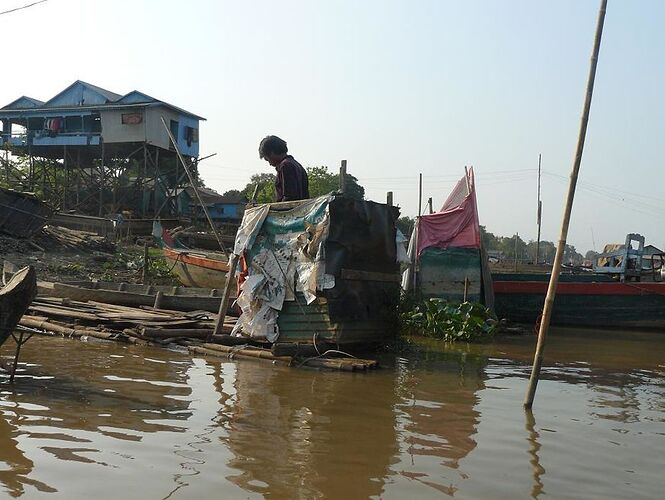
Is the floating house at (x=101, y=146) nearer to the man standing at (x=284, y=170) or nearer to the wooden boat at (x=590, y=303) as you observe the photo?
the wooden boat at (x=590, y=303)

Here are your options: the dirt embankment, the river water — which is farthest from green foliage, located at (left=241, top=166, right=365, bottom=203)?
the river water

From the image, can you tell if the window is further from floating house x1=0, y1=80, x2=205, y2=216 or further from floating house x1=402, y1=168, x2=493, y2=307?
floating house x1=402, y1=168, x2=493, y2=307

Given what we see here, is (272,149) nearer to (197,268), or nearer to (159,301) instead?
(159,301)

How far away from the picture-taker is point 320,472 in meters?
3.59

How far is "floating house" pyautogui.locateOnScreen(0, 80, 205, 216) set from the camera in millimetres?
30781

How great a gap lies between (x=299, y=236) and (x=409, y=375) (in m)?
2.04

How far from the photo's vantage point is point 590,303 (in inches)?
582

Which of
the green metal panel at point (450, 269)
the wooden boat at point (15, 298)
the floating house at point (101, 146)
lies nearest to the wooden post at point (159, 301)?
the wooden boat at point (15, 298)

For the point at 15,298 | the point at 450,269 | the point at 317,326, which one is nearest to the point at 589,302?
the point at 450,269

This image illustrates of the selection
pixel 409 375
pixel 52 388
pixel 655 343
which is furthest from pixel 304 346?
pixel 655 343

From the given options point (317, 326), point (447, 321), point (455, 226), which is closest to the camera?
point (317, 326)

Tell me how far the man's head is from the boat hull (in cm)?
884

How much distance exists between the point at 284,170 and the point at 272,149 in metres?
0.30

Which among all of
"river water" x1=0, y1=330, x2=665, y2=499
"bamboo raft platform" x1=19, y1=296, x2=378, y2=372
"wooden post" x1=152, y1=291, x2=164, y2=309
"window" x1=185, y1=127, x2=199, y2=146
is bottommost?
"river water" x1=0, y1=330, x2=665, y2=499
